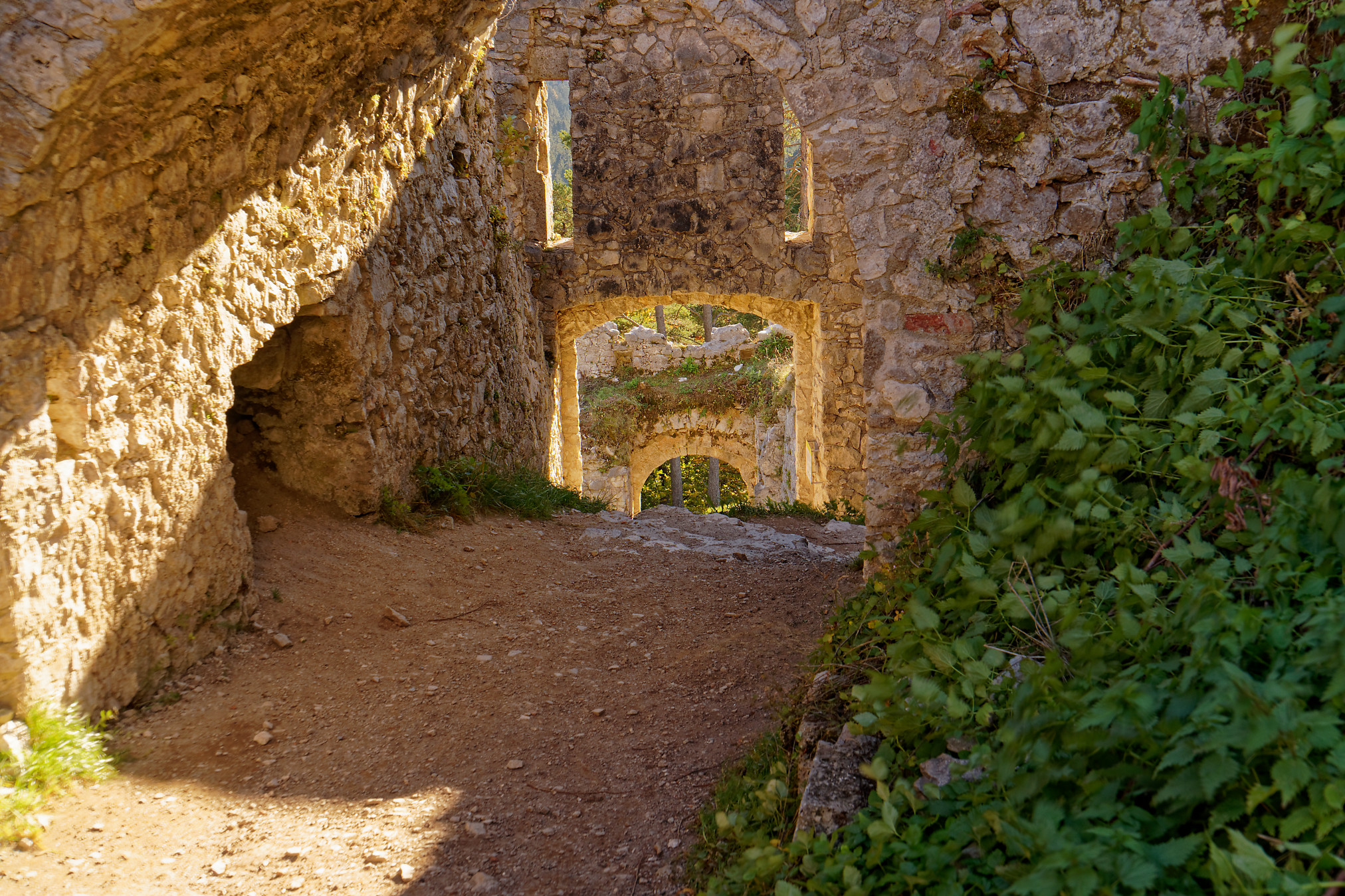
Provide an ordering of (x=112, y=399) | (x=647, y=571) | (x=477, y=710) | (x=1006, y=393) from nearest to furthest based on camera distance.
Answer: (x=1006, y=393) → (x=112, y=399) → (x=477, y=710) → (x=647, y=571)

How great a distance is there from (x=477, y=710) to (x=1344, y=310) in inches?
112

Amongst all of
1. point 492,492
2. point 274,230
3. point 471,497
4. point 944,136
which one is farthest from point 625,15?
point 944,136

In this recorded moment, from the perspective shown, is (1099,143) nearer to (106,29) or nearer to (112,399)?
(106,29)

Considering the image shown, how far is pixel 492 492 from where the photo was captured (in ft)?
18.0

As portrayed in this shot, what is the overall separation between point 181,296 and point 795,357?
6694mm

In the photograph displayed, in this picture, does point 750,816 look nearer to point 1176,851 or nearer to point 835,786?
point 835,786

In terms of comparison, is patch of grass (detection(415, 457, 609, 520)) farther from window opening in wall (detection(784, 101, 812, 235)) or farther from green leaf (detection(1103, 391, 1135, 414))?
green leaf (detection(1103, 391, 1135, 414))

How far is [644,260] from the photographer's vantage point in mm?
7918

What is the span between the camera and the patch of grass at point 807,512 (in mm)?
7043

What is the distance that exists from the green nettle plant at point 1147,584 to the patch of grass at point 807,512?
168 inches

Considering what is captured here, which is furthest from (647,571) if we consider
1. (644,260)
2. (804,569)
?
(644,260)

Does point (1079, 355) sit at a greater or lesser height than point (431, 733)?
greater

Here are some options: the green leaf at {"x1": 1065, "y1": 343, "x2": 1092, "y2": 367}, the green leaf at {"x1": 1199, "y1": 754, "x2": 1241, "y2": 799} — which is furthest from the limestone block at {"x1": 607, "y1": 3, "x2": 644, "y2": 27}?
the green leaf at {"x1": 1199, "y1": 754, "x2": 1241, "y2": 799}

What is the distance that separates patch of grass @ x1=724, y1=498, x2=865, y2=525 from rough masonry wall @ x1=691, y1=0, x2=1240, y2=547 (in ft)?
13.5
